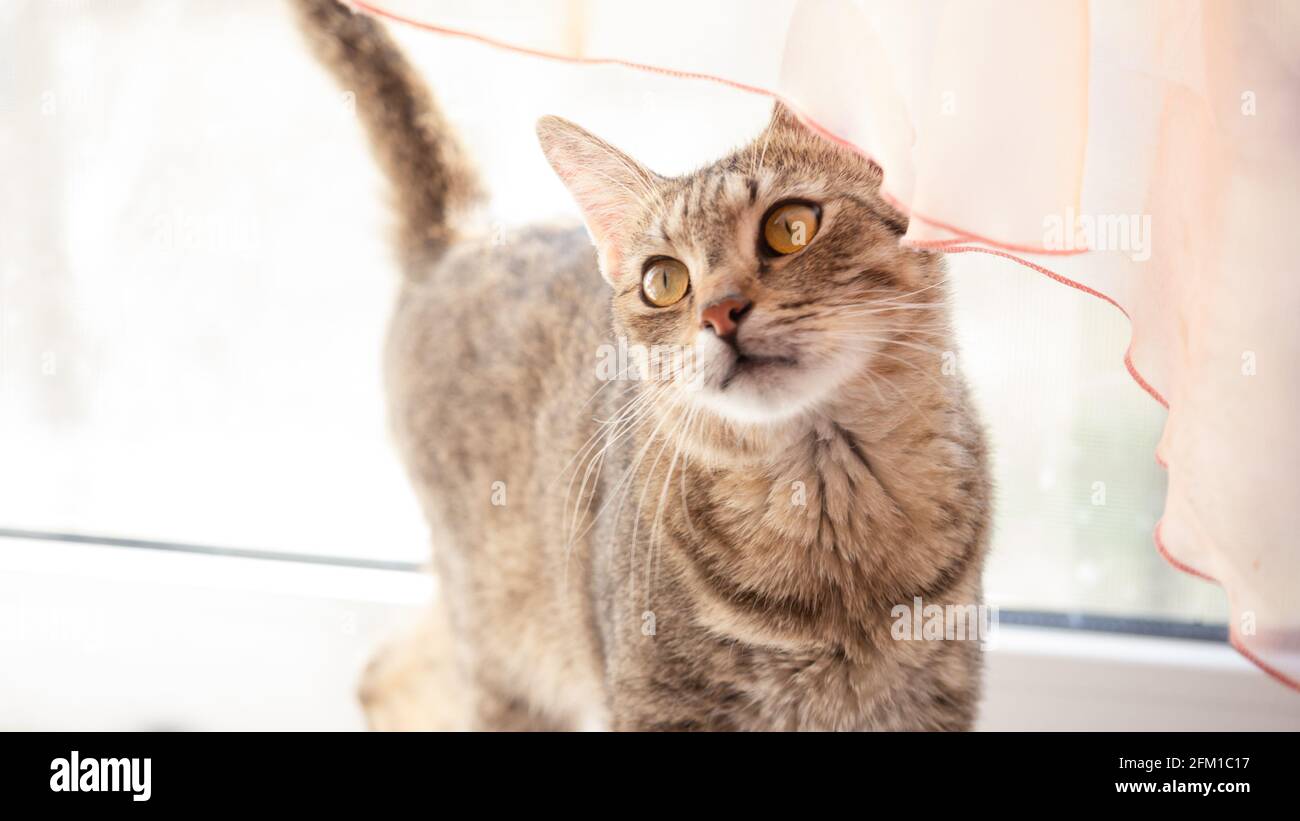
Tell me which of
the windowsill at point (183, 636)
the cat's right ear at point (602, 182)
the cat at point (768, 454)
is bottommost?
the windowsill at point (183, 636)

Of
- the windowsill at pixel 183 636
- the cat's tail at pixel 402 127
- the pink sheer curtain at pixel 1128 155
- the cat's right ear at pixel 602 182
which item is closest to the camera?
the pink sheer curtain at pixel 1128 155

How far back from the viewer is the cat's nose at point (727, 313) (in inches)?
28.7

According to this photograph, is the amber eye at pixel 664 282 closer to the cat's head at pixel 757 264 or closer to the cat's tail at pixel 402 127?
the cat's head at pixel 757 264

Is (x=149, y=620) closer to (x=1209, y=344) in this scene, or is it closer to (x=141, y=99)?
(x=141, y=99)

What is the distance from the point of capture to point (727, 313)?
0.73 m

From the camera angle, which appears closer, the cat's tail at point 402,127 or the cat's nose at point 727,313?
the cat's nose at point 727,313

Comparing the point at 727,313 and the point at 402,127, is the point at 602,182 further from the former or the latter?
the point at 402,127

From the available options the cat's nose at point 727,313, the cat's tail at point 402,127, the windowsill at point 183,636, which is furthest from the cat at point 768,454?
the windowsill at point 183,636

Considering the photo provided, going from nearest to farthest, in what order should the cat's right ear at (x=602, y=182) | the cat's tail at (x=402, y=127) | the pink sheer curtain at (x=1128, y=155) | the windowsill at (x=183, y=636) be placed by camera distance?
the pink sheer curtain at (x=1128, y=155) < the cat's right ear at (x=602, y=182) < the cat's tail at (x=402, y=127) < the windowsill at (x=183, y=636)

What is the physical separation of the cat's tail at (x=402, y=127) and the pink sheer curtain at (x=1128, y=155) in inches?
15.1

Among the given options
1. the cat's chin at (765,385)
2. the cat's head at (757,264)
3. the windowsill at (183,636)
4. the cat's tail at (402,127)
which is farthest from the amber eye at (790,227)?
the windowsill at (183,636)

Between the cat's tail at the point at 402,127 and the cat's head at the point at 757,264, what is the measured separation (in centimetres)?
38

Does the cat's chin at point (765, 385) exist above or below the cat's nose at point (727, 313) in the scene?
below
